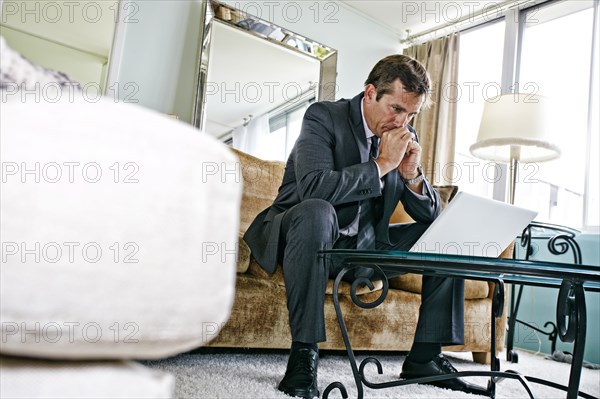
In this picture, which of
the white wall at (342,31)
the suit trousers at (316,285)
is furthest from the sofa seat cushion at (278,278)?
the white wall at (342,31)

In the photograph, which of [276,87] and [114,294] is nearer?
[114,294]

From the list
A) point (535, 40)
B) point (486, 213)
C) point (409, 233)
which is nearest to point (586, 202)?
point (535, 40)

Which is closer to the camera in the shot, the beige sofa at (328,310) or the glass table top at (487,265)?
the glass table top at (487,265)

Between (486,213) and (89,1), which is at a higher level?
(89,1)

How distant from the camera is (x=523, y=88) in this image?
3713 mm

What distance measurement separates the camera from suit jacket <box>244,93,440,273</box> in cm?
155

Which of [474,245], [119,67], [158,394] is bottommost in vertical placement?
[158,394]

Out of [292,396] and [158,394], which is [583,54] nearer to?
[292,396]

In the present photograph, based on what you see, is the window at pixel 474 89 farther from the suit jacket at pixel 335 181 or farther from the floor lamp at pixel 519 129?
the suit jacket at pixel 335 181

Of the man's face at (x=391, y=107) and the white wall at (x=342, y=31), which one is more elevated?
the white wall at (x=342, y=31)

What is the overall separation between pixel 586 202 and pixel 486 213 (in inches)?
90.3

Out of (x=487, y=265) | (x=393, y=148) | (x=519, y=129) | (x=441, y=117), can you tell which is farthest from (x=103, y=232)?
(x=441, y=117)

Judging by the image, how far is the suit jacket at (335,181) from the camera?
5.09ft

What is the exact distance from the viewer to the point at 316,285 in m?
1.36
